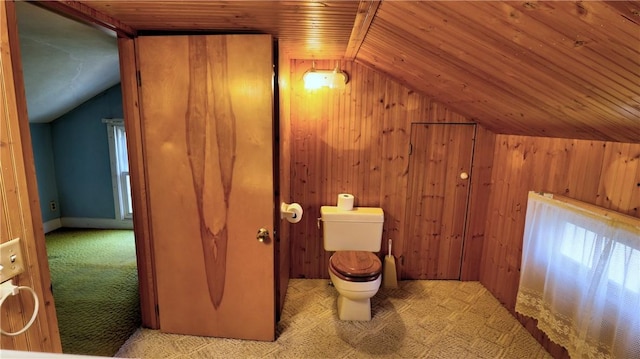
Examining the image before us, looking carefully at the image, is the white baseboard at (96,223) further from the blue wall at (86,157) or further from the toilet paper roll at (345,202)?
the toilet paper roll at (345,202)

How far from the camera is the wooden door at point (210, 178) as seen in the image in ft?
5.75

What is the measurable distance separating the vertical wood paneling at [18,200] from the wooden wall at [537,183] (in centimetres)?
257

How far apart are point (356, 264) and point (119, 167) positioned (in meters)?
3.27

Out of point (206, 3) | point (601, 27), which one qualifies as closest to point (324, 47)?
point (206, 3)

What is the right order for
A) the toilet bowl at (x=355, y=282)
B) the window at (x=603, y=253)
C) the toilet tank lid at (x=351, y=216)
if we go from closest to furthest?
the window at (x=603, y=253)
the toilet bowl at (x=355, y=282)
the toilet tank lid at (x=351, y=216)

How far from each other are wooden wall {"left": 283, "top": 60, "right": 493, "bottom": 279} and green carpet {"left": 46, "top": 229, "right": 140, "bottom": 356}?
1453mm

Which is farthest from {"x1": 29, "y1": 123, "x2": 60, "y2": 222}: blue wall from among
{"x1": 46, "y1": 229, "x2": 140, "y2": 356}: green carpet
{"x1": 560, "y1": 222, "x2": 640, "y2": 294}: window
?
{"x1": 560, "y1": 222, "x2": 640, "y2": 294}: window

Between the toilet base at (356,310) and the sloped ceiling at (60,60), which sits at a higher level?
the sloped ceiling at (60,60)

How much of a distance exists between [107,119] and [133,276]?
79.7 inches

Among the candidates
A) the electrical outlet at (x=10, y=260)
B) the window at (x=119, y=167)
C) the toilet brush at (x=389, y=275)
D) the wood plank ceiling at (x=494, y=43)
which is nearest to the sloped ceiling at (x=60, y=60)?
the window at (x=119, y=167)

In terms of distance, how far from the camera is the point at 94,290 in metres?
2.46

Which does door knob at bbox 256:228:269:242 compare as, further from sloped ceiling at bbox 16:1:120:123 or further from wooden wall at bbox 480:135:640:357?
wooden wall at bbox 480:135:640:357

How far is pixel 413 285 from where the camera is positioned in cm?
283

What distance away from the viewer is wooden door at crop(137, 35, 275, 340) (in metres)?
1.75
